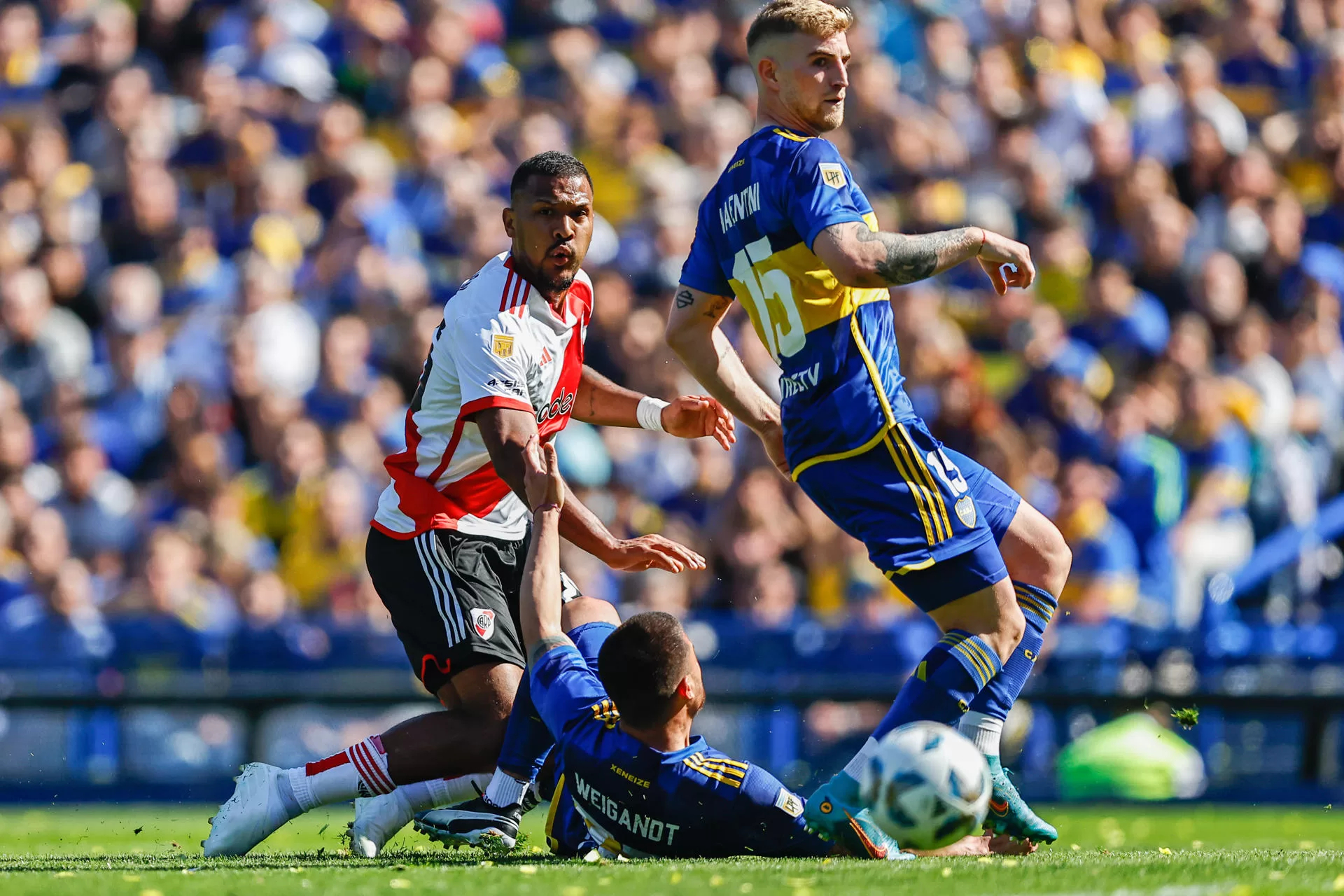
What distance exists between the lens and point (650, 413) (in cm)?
736

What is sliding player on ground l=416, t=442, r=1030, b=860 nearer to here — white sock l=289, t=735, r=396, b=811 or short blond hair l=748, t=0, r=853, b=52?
white sock l=289, t=735, r=396, b=811

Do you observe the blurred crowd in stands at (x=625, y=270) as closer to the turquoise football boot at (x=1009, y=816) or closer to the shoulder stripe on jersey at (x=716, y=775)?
A: the turquoise football boot at (x=1009, y=816)

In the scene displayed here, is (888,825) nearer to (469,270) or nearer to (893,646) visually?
(893,646)

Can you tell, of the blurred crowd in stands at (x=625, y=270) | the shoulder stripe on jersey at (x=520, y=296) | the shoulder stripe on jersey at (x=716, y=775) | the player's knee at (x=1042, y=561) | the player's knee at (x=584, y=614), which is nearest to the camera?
the shoulder stripe on jersey at (x=716, y=775)

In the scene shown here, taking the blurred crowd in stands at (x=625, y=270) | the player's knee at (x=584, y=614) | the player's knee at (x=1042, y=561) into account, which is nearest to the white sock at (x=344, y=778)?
the player's knee at (x=584, y=614)

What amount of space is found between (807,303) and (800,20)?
99cm

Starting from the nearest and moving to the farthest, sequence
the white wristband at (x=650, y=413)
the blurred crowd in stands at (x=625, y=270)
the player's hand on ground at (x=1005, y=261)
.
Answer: the player's hand on ground at (x=1005, y=261)
the white wristband at (x=650, y=413)
the blurred crowd in stands at (x=625, y=270)

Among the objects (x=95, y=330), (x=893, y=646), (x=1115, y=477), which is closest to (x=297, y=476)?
(x=95, y=330)

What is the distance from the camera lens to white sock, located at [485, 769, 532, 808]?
675 cm

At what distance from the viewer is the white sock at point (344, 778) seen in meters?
6.80

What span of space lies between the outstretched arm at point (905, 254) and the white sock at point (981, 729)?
1506 millimetres

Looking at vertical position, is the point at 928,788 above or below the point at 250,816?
above

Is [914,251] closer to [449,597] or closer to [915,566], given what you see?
[915,566]

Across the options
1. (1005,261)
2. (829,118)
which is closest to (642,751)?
(1005,261)
